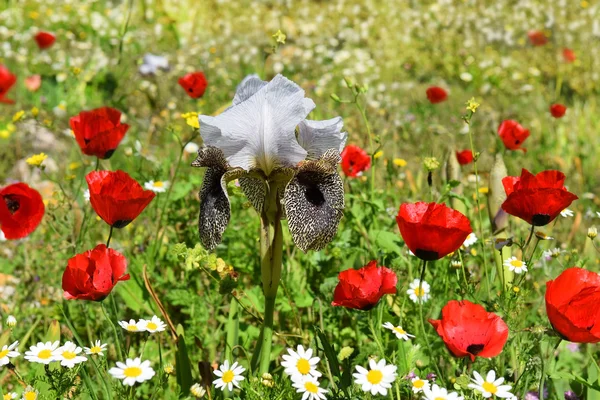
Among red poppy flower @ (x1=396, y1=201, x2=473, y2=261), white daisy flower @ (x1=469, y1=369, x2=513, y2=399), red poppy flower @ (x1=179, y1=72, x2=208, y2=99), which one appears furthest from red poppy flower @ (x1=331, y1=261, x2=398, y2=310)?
red poppy flower @ (x1=179, y1=72, x2=208, y2=99)

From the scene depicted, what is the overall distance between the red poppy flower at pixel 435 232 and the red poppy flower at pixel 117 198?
66 centimetres

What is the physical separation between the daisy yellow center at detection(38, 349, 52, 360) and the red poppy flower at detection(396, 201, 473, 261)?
34.3 inches

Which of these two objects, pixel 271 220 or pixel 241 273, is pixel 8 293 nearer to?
pixel 241 273

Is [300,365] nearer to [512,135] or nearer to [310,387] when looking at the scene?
[310,387]

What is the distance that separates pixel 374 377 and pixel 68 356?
0.71 meters

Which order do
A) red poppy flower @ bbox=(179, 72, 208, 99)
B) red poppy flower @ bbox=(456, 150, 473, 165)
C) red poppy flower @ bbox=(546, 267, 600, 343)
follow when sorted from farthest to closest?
red poppy flower @ bbox=(179, 72, 208, 99) < red poppy flower @ bbox=(456, 150, 473, 165) < red poppy flower @ bbox=(546, 267, 600, 343)

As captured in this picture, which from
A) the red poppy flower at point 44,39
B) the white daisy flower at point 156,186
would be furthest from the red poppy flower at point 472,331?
the red poppy flower at point 44,39

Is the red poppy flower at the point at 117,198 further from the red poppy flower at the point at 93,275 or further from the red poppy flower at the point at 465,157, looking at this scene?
the red poppy flower at the point at 465,157

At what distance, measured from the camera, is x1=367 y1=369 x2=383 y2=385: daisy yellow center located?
1.24 m

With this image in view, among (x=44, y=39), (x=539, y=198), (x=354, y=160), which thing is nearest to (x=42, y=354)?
(x=539, y=198)

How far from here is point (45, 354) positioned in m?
1.38

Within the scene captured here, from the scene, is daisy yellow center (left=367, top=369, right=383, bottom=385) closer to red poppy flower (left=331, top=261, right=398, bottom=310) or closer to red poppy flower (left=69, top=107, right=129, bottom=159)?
red poppy flower (left=331, top=261, right=398, bottom=310)

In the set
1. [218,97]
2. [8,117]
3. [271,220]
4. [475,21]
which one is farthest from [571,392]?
[475,21]

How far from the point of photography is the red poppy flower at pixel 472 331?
126 centimetres
